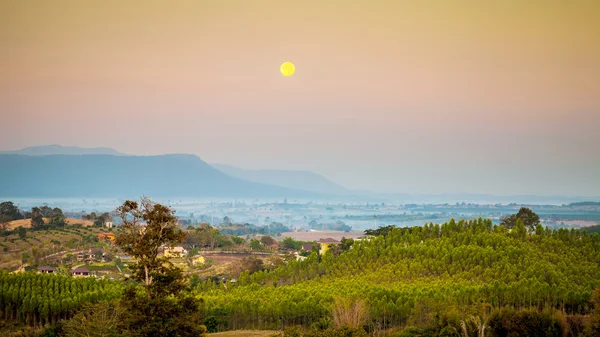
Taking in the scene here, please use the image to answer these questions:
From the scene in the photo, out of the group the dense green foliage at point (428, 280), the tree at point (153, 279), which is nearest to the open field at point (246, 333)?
the dense green foliage at point (428, 280)

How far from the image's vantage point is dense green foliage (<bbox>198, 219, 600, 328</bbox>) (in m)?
36.0

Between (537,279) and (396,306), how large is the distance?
416 inches

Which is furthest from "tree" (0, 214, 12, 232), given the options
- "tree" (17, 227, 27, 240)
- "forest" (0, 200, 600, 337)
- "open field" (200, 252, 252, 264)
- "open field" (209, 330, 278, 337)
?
"open field" (209, 330, 278, 337)

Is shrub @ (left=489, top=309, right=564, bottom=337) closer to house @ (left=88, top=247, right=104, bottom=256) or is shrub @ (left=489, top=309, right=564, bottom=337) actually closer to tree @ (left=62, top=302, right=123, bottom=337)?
tree @ (left=62, top=302, right=123, bottom=337)

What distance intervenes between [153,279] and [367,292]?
17028 mm

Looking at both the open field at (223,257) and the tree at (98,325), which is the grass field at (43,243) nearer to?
the open field at (223,257)

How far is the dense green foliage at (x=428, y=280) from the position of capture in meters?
36.0

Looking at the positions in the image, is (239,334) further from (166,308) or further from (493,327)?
(493,327)

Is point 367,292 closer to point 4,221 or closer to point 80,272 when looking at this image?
point 80,272

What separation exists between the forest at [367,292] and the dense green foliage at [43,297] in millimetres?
85

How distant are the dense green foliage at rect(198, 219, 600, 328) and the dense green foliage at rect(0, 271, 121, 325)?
288 inches

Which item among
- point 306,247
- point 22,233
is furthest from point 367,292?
point 22,233

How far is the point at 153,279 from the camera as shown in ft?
81.6

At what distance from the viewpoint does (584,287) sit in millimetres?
38500
